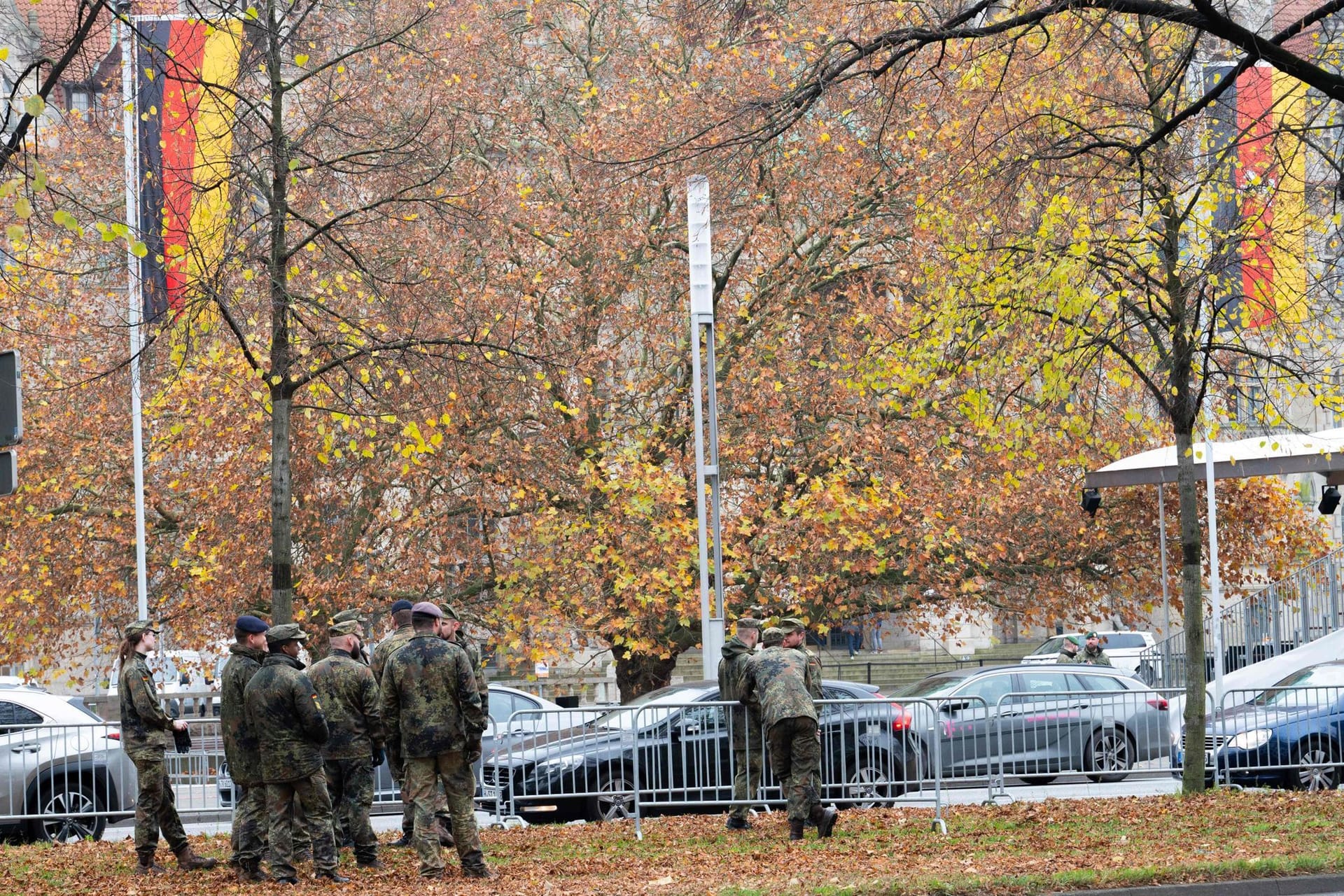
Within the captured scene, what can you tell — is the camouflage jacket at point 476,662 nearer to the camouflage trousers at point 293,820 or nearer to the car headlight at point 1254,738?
the camouflage trousers at point 293,820

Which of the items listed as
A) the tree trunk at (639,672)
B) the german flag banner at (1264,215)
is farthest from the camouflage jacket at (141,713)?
the tree trunk at (639,672)

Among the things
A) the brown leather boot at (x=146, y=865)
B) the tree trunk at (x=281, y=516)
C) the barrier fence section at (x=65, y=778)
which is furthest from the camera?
the barrier fence section at (x=65, y=778)

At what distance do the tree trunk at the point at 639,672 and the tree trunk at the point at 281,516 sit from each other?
1087 cm

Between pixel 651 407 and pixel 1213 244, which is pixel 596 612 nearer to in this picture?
pixel 651 407

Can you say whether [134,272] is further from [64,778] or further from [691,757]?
[691,757]

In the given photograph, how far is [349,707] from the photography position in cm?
1185

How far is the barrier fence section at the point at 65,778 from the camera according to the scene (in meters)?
15.5

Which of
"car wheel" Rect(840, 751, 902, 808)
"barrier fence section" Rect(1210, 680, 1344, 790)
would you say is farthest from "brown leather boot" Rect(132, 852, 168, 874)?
"barrier fence section" Rect(1210, 680, 1344, 790)

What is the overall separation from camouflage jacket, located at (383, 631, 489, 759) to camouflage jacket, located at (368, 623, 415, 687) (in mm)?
527

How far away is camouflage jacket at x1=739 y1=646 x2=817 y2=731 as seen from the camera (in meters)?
12.9

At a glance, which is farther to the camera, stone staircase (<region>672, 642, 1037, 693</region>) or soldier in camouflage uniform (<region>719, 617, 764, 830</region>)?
stone staircase (<region>672, 642, 1037, 693</region>)

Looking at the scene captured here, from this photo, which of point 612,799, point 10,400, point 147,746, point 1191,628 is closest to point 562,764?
point 612,799

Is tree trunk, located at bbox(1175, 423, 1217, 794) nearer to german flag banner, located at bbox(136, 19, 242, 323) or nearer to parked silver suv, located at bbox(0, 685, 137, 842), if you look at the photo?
german flag banner, located at bbox(136, 19, 242, 323)

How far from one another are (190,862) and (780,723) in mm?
4660
